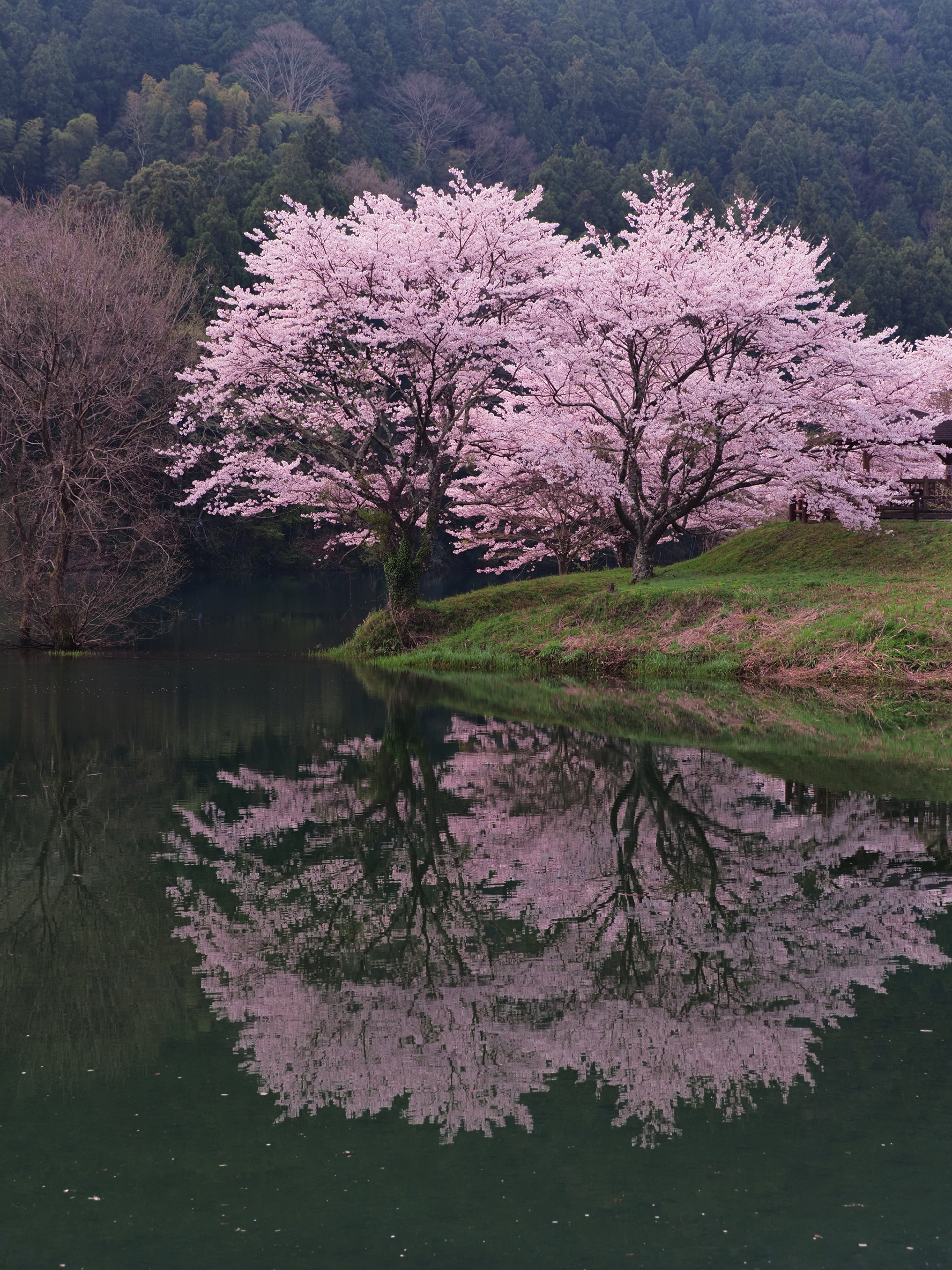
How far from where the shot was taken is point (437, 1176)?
4.37m

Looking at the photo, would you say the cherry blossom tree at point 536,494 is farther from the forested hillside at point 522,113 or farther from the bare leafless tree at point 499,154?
the bare leafless tree at point 499,154

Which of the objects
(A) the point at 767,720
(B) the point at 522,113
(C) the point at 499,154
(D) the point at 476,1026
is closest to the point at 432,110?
(C) the point at 499,154

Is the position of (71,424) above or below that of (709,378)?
below

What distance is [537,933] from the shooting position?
22.9 ft

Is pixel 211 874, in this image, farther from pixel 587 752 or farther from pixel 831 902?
pixel 587 752

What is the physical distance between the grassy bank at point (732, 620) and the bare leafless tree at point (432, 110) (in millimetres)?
84802

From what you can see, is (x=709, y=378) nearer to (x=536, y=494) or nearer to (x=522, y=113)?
(x=536, y=494)

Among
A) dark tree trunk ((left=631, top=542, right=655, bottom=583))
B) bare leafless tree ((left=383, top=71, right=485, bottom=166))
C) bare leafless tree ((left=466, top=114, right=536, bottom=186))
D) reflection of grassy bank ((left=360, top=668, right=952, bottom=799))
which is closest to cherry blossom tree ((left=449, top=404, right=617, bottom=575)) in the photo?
dark tree trunk ((left=631, top=542, right=655, bottom=583))

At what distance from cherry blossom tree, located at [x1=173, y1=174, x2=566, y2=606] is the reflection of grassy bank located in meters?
6.12

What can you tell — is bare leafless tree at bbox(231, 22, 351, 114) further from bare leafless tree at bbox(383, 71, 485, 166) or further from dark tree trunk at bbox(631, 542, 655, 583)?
dark tree trunk at bbox(631, 542, 655, 583)

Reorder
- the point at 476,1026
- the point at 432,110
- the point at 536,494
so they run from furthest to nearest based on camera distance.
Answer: the point at 432,110 < the point at 536,494 < the point at 476,1026

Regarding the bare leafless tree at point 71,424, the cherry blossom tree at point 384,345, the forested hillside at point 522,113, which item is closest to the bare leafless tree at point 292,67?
the forested hillside at point 522,113

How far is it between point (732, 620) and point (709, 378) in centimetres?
650

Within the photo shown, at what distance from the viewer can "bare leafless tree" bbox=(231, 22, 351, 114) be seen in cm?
10238
